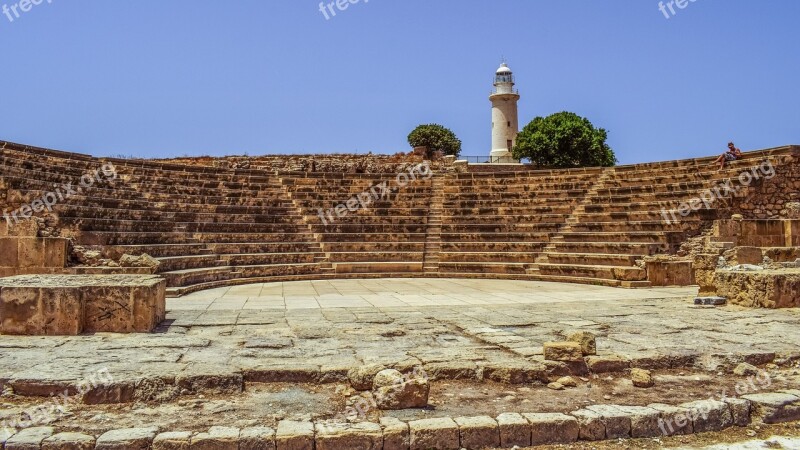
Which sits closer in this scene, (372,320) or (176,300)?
(372,320)

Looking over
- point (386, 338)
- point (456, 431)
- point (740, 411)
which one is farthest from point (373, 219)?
point (456, 431)

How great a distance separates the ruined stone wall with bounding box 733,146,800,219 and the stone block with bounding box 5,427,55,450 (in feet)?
48.6

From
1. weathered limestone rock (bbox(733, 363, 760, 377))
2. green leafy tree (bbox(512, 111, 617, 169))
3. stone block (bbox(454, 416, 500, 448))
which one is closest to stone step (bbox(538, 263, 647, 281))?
weathered limestone rock (bbox(733, 363, 760, 377))

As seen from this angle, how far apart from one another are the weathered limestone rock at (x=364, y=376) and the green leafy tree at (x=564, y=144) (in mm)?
37593

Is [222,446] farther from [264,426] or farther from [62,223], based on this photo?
[62,223]

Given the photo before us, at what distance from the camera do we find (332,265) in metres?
15.1

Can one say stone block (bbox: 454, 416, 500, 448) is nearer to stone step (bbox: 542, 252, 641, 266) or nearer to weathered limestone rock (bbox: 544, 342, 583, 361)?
weathered limestone rock (bbox: 544, 342, 583, 361)

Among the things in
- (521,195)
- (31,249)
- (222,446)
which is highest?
(521,195)

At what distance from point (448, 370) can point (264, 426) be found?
1741mm

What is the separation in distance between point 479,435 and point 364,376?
3.71 feet

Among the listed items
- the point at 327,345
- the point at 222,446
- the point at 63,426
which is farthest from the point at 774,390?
the point at 63,426

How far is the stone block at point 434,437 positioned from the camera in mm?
3867

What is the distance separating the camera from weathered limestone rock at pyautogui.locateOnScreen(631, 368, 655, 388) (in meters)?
4.95

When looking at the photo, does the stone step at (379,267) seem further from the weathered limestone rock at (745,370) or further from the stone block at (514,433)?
the stone block at (514,433)
